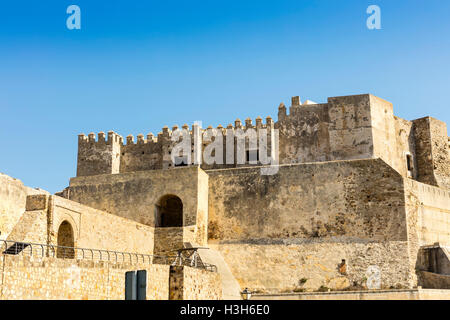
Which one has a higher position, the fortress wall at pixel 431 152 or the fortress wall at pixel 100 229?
the fortress wall at pixel 431 152

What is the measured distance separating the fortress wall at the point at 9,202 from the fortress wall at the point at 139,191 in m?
3.61

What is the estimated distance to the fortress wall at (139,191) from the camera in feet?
80.6

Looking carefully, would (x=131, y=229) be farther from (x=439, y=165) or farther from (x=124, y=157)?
(x=439, y=165)

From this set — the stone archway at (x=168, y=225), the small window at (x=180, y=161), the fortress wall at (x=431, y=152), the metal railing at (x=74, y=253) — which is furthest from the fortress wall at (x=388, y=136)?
the metal railing at (x=74, y=253)

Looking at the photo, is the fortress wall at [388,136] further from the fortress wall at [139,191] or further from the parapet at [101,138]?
the parapet at [101,138]

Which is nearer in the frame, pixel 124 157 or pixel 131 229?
pixel 131 229

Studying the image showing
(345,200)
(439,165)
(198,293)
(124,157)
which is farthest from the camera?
(124,157)

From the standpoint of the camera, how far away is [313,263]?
23.2 metres

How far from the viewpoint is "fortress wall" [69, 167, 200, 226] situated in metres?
24.6

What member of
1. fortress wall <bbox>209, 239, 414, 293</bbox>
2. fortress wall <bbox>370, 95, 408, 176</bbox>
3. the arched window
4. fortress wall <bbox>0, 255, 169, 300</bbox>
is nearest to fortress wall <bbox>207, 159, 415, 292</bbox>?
fortress wall <bbox>209, 239, 414, 293</bbox>

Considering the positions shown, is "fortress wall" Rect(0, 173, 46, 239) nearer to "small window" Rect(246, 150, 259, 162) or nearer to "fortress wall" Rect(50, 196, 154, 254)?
"fortress wall" Rect(50, 196, 154, 254)

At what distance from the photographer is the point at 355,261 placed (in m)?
22.8
